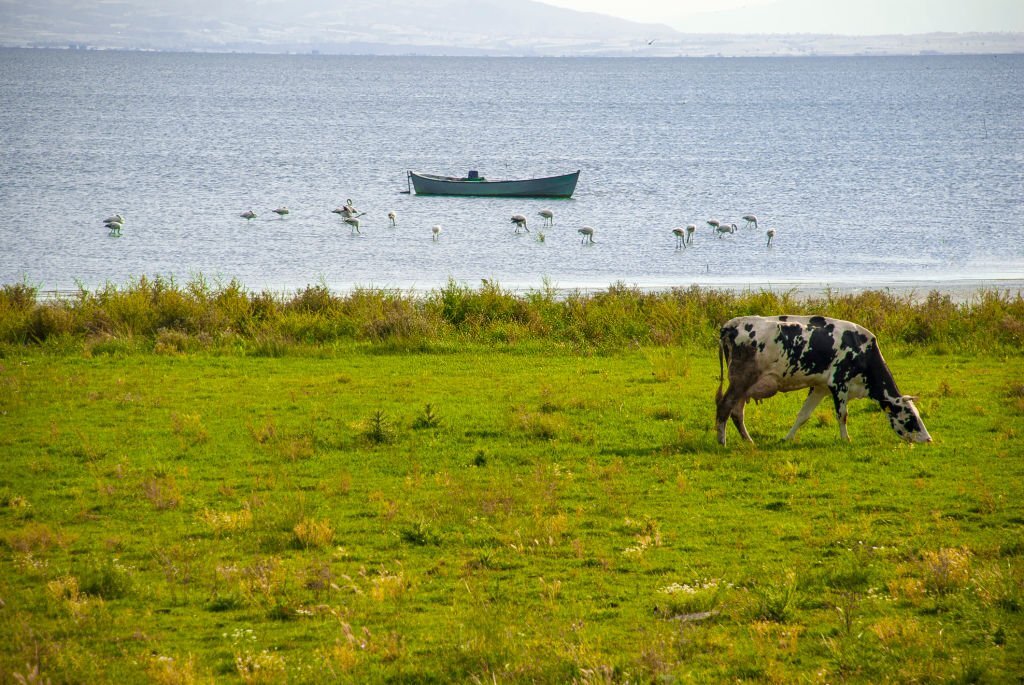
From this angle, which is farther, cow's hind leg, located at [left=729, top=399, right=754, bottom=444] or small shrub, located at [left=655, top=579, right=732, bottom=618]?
cow's hind leg, located at [left=729, top=399, right=754, bottom=444]

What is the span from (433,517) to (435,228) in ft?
140

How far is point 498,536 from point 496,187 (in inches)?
2280

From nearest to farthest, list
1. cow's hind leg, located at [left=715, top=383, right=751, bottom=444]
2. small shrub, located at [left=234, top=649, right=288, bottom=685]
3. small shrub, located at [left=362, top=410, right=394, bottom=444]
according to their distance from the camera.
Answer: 1. small shrub, located at [left=234, top=649, right=288, bottom=685]
2. cow's hind leg, located at [left=715, top=383, right=751, bottom=444]
3. small shrub, located at [left=362, top=410, right=394, bottom=444]

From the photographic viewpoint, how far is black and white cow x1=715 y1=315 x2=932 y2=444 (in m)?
14.9

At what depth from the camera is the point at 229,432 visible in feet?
53.1

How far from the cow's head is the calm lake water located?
2375cm

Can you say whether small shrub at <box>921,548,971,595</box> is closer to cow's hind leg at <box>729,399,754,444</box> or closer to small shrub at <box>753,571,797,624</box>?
small shrub at <box>753,571,797,624</box>

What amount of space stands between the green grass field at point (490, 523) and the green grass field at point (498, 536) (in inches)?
1.5

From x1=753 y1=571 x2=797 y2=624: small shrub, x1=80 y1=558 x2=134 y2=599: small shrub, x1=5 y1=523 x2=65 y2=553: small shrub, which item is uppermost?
x1=753 y1=571 x2=797 y2=624: small shrub

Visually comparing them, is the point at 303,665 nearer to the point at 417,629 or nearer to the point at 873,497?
the point at 417,629

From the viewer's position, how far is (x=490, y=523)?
39.6ft

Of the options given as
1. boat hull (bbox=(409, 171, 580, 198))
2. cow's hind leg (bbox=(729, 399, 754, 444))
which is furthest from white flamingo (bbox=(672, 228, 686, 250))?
cow's hind leg (bbox=(729, 399, 754, 444))

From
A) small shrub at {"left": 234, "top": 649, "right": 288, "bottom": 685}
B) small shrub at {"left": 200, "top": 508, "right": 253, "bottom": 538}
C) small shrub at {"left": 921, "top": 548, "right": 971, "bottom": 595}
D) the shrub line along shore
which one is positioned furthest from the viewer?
the shrub line along shore

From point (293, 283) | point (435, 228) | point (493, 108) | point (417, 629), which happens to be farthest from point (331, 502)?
point (493, 108)
